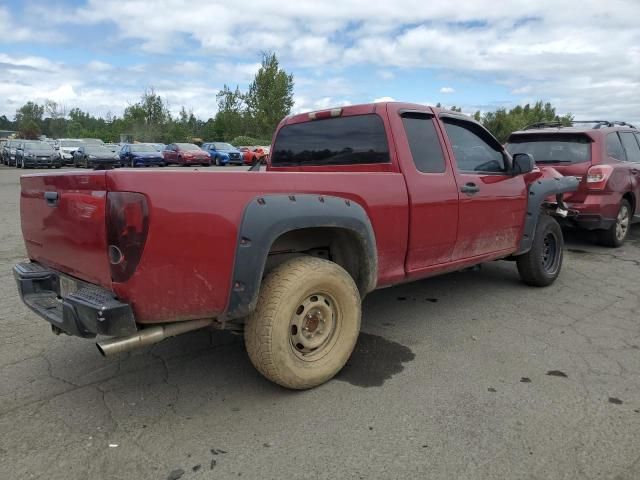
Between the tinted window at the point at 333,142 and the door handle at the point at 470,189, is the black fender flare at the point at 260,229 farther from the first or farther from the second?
the door handle at the point at 470,189

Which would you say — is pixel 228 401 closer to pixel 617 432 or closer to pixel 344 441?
pixel 344 441

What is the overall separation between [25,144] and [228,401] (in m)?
32.5

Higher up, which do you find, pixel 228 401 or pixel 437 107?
pixel 437 107

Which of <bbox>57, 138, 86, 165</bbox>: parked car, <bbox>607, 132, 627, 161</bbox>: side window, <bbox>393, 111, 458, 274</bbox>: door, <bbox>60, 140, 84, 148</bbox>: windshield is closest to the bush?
<bbox>60, 140, 84, 148</bbox>: windshield

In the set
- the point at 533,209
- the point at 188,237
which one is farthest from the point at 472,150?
the point at 188,237

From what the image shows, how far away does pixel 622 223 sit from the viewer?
795cm

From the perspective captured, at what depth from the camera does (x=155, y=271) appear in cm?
265

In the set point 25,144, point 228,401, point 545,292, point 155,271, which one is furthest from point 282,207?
point 25,144

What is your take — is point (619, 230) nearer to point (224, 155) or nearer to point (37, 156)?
point (224, 155)

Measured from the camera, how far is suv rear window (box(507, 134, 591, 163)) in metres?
7.41

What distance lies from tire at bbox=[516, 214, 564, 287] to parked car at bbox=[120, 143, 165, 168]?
2765cm

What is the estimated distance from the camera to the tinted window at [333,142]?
13.5ft

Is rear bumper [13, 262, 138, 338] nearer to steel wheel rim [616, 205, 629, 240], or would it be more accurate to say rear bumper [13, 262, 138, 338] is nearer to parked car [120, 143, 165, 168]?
steel wheel rim [616, 205, 629, 240]

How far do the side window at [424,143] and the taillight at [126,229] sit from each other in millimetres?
2246
